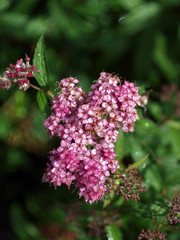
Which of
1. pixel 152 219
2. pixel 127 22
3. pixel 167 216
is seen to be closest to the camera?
pixel 167 216

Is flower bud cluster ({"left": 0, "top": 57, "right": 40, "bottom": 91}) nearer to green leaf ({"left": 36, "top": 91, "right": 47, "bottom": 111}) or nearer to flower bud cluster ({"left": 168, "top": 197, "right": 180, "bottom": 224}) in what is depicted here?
green leaf ({"left": 36, "top": 91, "right": 47, "bottom": 111})

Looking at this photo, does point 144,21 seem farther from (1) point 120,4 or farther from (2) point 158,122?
(2) point 158,122

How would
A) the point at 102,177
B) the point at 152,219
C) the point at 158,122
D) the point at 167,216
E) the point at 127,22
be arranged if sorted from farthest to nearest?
1. the point at 127,22
2. the point at 158,122
3. the point at 152,219
4. the point at 167,216
5. the point at 102,177

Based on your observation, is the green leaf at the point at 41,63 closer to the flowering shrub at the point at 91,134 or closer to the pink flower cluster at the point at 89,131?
the flowering shrub at the point at 91,134

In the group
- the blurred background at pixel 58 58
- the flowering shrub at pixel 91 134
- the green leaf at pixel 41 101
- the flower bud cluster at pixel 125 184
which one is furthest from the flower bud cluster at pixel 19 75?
the blurred background at pixel 58 58

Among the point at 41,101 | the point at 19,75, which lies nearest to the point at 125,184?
the point at 41,101

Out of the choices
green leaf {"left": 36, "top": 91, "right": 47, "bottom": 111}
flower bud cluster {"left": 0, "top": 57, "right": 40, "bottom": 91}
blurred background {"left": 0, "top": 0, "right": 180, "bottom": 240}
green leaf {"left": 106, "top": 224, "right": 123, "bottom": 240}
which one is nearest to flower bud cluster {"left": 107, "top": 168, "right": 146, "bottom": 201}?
green leaf {"left": 106, "top": 224, "right": 123, "bottom": 240}

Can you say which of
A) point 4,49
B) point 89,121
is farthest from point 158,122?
point 4,49

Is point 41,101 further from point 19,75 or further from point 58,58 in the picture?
point 58,58
